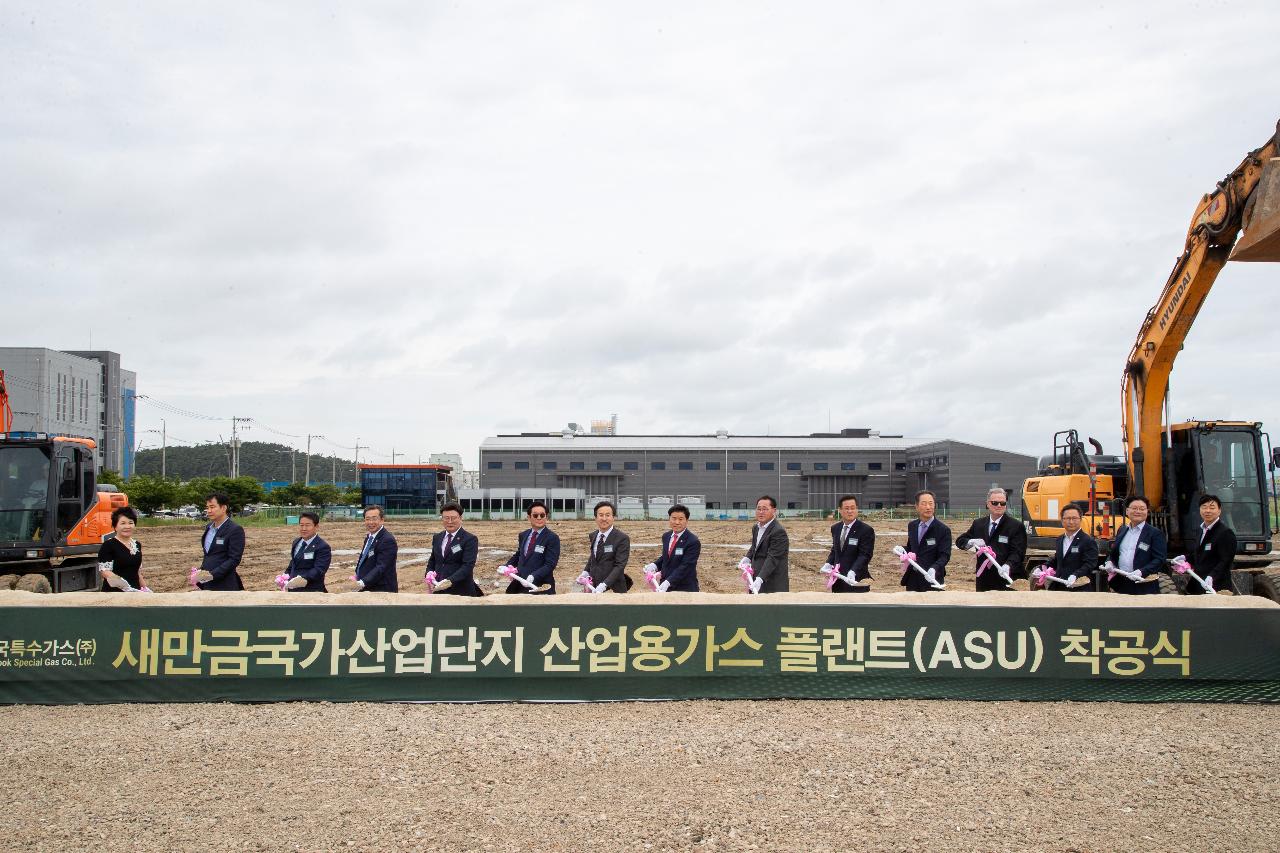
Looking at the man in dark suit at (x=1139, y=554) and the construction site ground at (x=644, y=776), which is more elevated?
the man in dark suit at (x=1139, y=554)

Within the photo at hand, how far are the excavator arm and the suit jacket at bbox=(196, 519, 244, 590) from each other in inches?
451

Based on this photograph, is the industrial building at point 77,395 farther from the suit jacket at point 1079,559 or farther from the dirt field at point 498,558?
the suit jacket at point 1079,559

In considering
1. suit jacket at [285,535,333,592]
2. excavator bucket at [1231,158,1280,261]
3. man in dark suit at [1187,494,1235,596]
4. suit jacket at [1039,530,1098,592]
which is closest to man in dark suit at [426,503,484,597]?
suit jacket at [285,535,333,592]

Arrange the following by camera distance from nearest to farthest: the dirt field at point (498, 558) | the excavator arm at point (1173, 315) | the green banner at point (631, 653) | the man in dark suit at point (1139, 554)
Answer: the green banner at point (631, 653)
the man in dark suit at point (1139, 554)
the excavator arm at point (1173, 315)
the dirt field at point (498, 558)

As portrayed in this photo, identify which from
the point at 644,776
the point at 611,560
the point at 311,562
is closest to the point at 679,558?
the point at 611,560

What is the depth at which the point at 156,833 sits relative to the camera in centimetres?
468

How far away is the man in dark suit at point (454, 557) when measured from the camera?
8.34 meters

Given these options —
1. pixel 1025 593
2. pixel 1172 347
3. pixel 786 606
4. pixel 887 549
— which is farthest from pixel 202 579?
pixel 887 549

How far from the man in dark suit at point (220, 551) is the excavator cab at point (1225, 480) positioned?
38.4 ft

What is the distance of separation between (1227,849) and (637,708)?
3899mm

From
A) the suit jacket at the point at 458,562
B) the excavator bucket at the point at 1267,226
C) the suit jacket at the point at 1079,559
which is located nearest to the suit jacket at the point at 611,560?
the suit jacket at the point at 458,562

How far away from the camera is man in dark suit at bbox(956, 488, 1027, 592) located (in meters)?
8.99

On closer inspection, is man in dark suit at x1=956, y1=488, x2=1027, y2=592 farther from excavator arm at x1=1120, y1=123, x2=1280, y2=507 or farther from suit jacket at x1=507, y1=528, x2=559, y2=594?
excavator arm at x1=1120, y1=123, x2=1280, y2=507

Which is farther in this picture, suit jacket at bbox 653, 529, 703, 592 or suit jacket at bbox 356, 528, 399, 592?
suit jacket at bbox 653, 529, 703, 592
